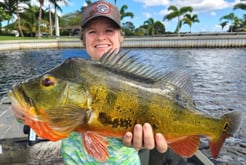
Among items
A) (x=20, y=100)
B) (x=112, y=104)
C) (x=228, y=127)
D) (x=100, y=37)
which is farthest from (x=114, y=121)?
(x=100, y=37)

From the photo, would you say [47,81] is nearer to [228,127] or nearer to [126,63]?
[126,63]

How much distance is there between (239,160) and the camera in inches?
373

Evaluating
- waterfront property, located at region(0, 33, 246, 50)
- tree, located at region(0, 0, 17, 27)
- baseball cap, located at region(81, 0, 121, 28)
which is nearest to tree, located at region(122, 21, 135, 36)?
waterfront property, located at region(0, 33, 246, 50)

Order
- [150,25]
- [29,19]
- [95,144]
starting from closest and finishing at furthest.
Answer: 1. [95,144]
2. [29,19]
3. [150,25]

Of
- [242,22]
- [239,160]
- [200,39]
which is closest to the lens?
[239,160]

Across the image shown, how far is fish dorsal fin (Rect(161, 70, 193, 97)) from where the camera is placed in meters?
2.23

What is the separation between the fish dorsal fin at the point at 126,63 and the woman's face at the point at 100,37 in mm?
849

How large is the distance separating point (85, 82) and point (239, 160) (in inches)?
344

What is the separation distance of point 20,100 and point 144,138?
0.87m

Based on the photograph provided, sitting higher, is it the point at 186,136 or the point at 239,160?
the point at 186,136

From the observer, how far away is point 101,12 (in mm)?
2914

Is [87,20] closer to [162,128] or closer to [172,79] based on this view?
[172,79]

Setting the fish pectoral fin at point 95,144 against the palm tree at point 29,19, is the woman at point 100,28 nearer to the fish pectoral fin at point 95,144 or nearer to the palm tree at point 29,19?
the fish pectoral fin at point 95,144

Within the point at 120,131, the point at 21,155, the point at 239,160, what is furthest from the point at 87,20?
the point at 239,160
